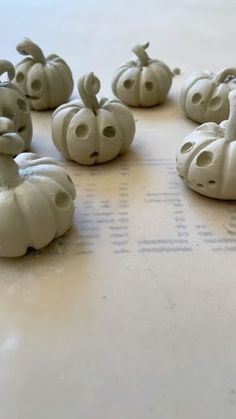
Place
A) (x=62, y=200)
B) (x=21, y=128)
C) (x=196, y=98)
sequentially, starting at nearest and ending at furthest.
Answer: (x=62, y=200) → (x=21, y=128) → (x=196, y=98)

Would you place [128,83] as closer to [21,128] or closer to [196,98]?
[196,98]

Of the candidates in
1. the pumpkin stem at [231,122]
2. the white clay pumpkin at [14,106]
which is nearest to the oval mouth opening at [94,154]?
the white clay pumpkin at [14,106]

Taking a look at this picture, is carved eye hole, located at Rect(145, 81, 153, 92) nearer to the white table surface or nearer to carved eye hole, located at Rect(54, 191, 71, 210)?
the white table surface

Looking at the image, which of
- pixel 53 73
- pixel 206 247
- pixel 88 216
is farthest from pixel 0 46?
pixel 206 247

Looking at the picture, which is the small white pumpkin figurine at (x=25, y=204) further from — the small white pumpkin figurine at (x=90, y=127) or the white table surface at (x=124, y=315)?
the small white pumpkin figurine at (x=90, y=127)

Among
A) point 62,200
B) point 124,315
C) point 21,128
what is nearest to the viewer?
point 124,315

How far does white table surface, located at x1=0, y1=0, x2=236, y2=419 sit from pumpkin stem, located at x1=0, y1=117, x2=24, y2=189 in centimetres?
13

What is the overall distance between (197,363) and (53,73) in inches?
31.8

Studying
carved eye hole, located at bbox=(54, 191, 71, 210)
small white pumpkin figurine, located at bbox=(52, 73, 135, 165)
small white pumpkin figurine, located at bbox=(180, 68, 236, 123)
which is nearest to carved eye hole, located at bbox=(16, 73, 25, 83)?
small white pumpkin figurine, located at bbox=(52, 73, 135, 165)

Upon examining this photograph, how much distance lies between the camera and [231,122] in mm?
833

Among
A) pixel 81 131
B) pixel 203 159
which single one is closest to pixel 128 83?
pixel 81 131

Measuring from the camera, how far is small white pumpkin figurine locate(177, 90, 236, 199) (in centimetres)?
82

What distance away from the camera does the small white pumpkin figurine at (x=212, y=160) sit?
32.5 inches

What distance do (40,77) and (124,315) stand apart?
0.70 metres
